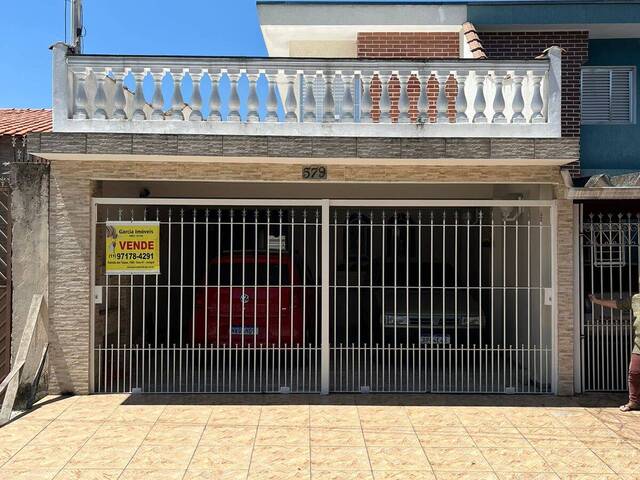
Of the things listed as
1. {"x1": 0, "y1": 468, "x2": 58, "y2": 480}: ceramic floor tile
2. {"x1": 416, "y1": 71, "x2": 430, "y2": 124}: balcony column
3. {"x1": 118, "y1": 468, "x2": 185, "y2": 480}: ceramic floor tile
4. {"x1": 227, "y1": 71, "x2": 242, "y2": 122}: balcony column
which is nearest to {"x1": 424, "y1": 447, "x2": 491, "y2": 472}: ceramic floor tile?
{"x1": 118, "y1": 468, "x2": 185, "y2": 480}: ceramic floor tile

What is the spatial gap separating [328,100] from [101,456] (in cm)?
418

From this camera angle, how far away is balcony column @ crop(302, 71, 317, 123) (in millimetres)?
6637

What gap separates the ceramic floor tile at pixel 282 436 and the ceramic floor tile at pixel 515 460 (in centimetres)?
163

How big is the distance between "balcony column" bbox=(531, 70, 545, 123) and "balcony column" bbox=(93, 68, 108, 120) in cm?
468

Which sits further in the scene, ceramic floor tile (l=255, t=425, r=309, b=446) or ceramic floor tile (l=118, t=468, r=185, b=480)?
ceramic floor tile (l=255, t=425, r=309, b=446)

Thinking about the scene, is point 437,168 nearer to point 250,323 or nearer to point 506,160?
point 506,160

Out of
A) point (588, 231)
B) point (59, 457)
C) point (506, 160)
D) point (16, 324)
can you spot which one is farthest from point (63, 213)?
point (588, 231)

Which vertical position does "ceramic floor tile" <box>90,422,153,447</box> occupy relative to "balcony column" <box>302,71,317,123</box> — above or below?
below

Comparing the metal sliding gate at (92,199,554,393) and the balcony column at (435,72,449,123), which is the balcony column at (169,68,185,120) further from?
the balcony column at (435,72,449,123)

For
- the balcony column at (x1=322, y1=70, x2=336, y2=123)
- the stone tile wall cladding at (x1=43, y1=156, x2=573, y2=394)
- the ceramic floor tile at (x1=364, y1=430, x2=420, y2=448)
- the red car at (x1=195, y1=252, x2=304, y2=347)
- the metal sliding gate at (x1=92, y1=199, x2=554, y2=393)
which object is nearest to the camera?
the ceramic floor tile at (x1=364, y1=430, x2=420, y2=448)

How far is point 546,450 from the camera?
5398 millimetres

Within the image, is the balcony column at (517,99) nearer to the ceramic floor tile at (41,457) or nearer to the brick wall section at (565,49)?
the brick wall section at (565,49)

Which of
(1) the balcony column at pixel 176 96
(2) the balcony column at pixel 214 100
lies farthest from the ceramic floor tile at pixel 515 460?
(1) the balcony column at pixel 176 96

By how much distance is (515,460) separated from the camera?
516 centimetres
